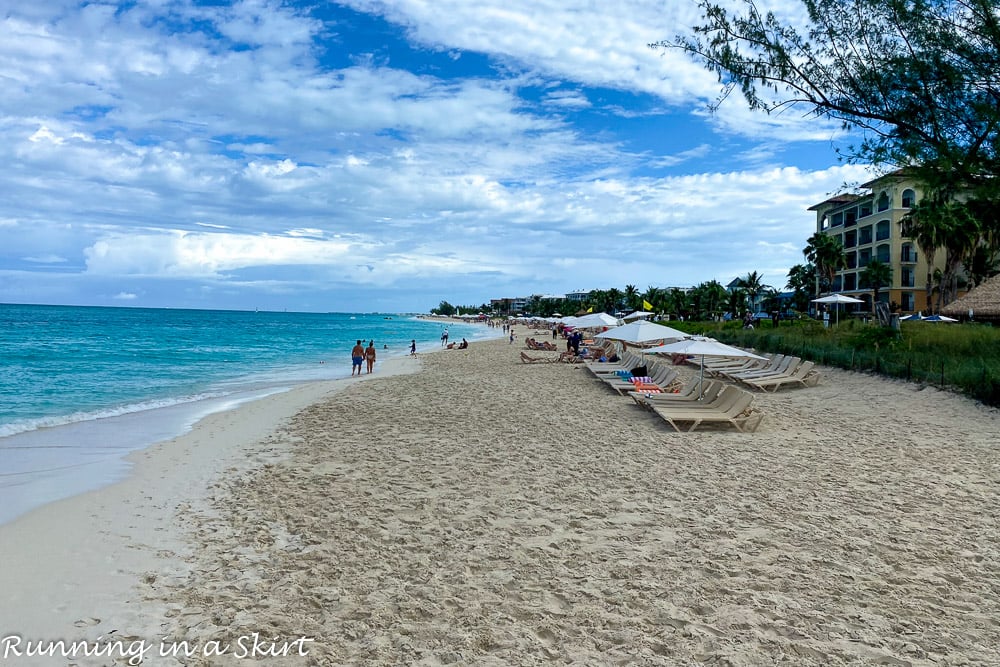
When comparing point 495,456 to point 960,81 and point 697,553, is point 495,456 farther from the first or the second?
point 960,81

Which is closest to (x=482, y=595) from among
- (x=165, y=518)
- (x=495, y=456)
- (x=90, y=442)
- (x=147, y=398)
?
(x=165, y=518)

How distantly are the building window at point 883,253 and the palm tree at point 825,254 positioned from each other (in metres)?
2.35

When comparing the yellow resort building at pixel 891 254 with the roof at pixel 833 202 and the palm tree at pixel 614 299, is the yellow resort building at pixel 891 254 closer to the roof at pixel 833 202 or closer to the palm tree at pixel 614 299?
the roof at pixel 833 202

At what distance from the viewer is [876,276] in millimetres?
43812

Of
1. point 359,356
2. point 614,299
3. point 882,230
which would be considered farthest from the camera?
point 614,299

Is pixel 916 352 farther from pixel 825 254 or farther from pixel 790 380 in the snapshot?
pixel 825 254

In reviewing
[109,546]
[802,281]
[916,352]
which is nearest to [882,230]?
[802,281]

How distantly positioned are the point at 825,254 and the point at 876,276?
145 inches

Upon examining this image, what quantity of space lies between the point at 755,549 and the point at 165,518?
5.11 metres

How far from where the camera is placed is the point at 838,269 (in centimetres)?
5188

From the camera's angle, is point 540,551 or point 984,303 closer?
point 540,551

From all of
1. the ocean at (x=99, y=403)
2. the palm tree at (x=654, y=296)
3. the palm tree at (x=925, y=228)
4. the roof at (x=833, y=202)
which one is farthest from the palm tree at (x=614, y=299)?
the ocean at (x=99, y=403)

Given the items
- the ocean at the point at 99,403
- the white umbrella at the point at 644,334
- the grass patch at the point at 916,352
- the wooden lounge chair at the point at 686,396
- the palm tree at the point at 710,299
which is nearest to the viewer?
the ocean at the point at 99,403

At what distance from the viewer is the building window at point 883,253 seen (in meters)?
46.9
